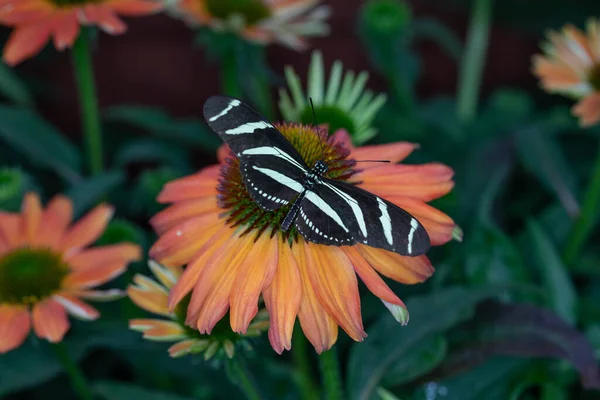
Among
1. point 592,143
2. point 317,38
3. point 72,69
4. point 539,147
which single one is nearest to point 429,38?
point 317,38

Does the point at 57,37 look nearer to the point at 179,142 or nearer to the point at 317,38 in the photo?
the point at 179,142

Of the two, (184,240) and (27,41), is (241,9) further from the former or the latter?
(184,240)

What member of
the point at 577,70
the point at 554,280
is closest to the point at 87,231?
the point at 554,280

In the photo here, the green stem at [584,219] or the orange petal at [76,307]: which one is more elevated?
the green stem at [584,219]

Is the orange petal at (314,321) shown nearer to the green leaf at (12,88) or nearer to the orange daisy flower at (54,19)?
the orange daisy flower at (54,19)

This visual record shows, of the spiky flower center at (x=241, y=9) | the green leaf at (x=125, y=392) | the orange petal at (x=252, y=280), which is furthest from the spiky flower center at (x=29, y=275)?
the spiky flower center at (x=241, y=9)

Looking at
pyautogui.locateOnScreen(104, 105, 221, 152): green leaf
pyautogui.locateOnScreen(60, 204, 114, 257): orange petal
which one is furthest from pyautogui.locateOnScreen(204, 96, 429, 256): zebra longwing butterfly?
pyautogui.locateOnScreen(104, 105, 221, 152): green leaf

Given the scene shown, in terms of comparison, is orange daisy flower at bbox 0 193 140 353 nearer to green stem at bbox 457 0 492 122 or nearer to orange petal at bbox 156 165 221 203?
orange petal at bbox 156 165 221 203
